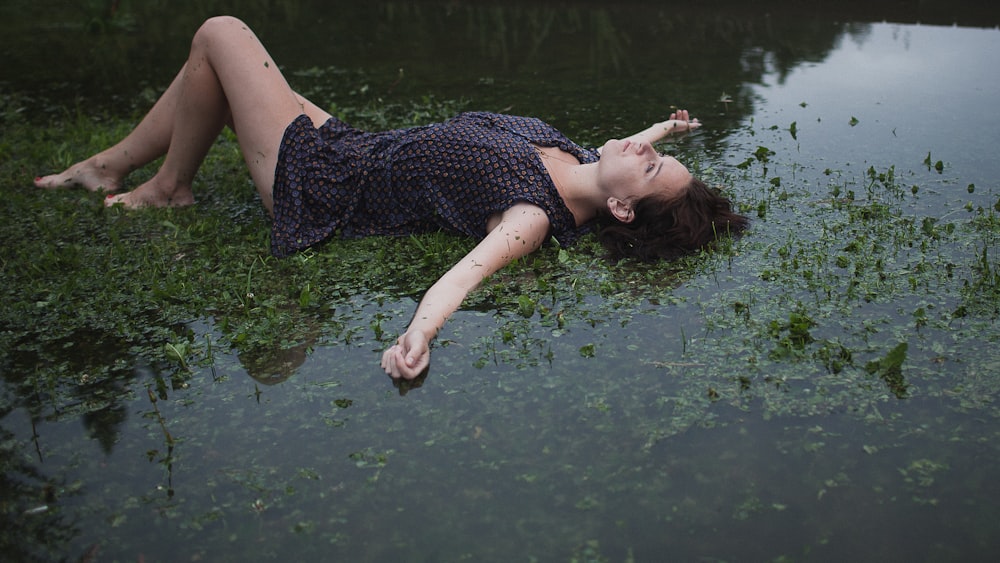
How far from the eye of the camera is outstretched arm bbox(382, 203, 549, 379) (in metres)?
2.88

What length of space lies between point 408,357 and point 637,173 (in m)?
1.41

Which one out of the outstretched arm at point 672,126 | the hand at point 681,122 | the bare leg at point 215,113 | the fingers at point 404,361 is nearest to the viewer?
the fingers at point 404,361

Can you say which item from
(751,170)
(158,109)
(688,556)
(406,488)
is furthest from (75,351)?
(751,170)

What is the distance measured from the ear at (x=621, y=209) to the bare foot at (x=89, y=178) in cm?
263

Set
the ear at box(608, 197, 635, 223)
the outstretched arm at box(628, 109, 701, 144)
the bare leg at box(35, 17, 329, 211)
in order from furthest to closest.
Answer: the outstretched arm at box(628, 109, 701, 144), the bare leg at box(35, 17, 329, 211), the ear at box(608, 197, 635, 223)

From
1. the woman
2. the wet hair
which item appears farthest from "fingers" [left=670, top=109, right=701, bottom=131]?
the wet hair

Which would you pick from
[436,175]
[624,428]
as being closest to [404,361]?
[624,428]

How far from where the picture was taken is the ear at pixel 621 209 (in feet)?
12.4

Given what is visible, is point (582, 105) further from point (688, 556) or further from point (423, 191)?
point (688, 556)

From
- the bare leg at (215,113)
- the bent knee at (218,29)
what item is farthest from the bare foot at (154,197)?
the bent knee at (218,29)

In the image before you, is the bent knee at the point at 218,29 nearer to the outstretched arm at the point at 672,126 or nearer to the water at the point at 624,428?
the water at the point at 624,428

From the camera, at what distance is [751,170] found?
4.62 metres

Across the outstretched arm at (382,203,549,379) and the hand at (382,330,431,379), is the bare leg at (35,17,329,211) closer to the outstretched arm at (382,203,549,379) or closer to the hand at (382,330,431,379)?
the outstretched arm at (382,203,549,379)

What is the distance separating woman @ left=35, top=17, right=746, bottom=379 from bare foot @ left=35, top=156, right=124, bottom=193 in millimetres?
631
